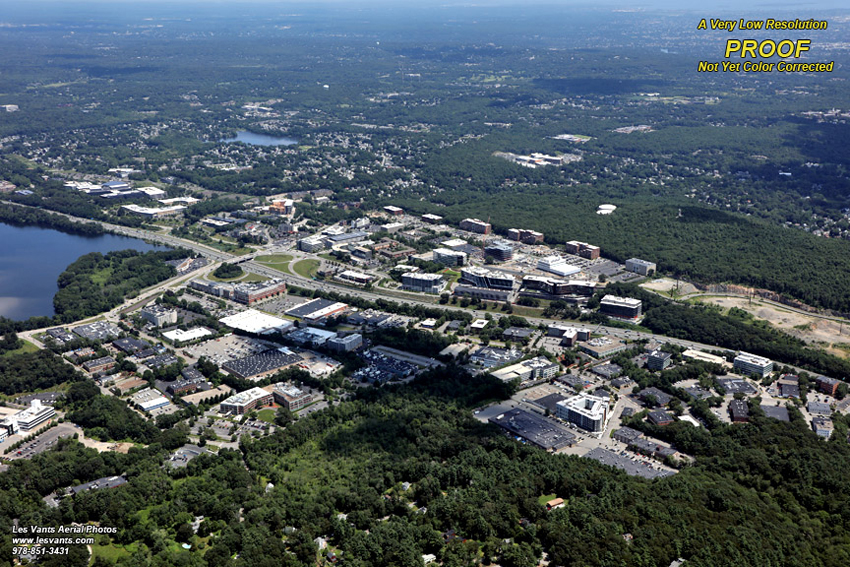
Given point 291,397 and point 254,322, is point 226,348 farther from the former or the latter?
point 291,397

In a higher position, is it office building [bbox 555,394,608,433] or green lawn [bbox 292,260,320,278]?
office building [bbox 555,394,608,433]

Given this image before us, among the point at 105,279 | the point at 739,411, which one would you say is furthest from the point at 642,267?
the point at 105,279

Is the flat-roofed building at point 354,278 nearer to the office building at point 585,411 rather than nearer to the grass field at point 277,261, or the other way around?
the grass field at point 277,261

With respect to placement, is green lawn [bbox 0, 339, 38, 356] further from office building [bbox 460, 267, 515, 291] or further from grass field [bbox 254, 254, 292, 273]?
office building [bbox 460, 267, 515, 291]

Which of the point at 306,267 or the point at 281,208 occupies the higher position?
the point at 281,208

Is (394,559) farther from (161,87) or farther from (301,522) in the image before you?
(161,87)

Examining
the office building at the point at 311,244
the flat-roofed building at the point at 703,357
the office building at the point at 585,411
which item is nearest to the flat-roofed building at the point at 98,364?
the office building at the point at 311,244

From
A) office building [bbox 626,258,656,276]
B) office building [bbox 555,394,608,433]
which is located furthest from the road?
office building [bbox 626,258,656,276]
